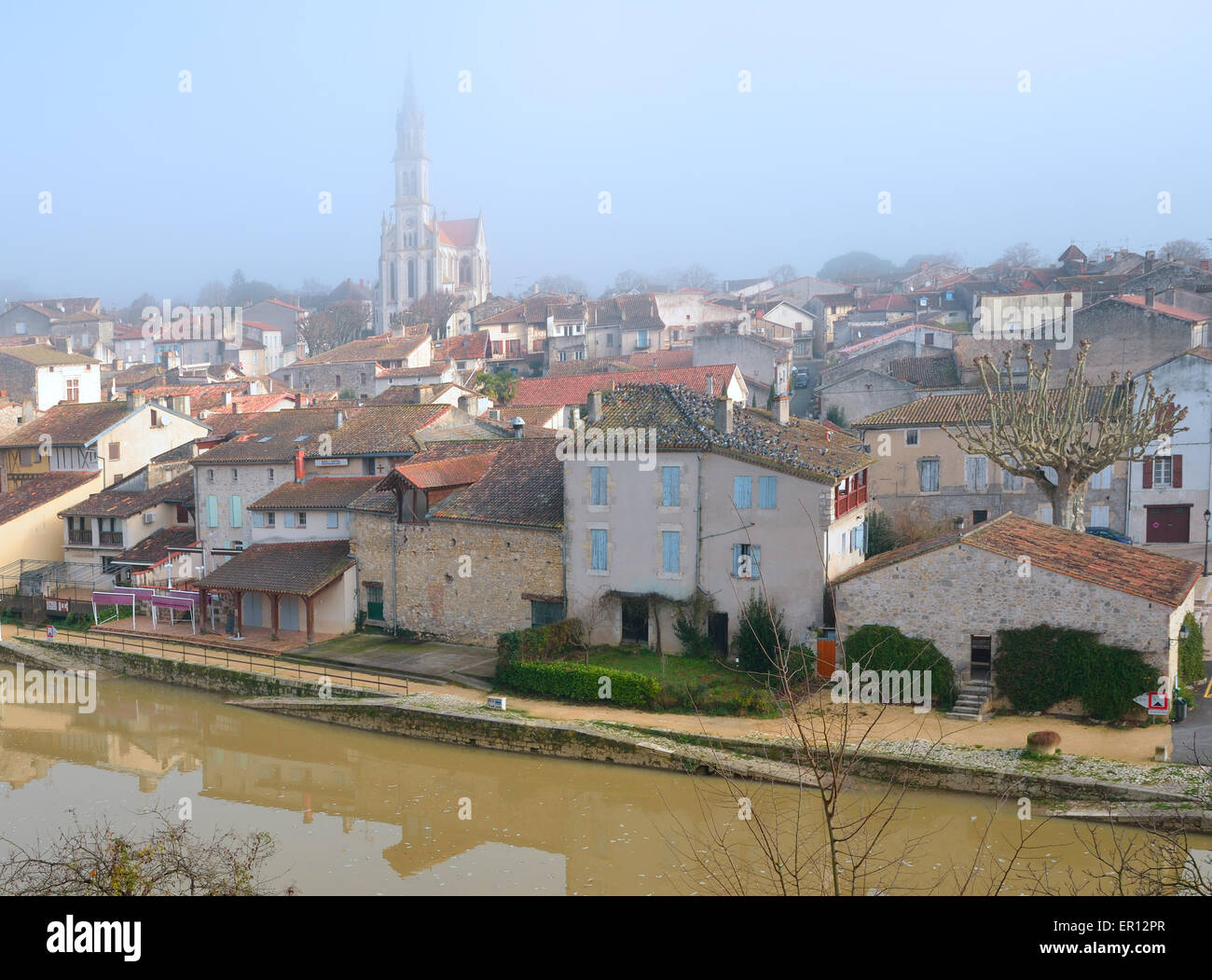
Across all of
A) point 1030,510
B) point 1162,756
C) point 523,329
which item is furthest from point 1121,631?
point 523,329

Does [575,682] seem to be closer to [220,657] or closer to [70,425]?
[220,657]

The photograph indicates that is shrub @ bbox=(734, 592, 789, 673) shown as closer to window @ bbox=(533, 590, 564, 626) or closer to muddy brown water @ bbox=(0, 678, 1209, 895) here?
muddy brown water @ bbox=(0, 678, 1209, 895)

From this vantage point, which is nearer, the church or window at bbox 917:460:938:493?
window at bbox 917:460:938:493

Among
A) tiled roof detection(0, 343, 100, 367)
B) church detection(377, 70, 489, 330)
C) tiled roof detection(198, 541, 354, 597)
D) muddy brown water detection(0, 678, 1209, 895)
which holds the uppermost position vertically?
church detection(377, 70, 489, 330)

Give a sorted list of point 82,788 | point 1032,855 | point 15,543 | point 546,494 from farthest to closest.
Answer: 1. point 15,543
2. point 546,494
3. point 82,788
4. point 1032,855

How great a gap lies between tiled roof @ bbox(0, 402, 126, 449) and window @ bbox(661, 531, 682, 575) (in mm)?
25931

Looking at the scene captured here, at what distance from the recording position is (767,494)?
81.3 ft

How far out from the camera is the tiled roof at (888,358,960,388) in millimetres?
42931

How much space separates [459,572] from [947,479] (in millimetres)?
15884

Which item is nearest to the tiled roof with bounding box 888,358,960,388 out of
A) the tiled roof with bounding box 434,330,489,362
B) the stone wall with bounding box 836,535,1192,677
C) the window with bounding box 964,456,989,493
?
the window with bounding box 964,456,989,493

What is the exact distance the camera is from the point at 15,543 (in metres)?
39.0

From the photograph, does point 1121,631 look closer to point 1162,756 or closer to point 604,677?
point 1162,756

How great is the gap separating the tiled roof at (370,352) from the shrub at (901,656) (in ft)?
154

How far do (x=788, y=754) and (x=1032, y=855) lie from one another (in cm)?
507
